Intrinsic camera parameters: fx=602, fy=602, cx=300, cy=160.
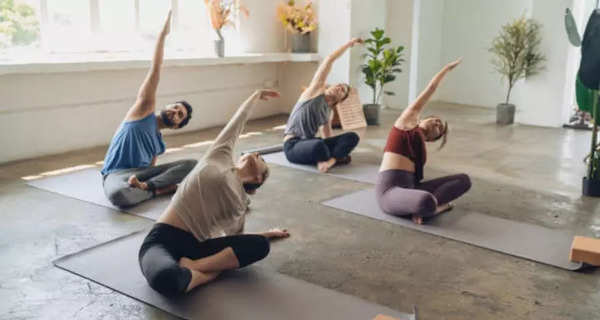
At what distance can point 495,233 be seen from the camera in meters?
3.60

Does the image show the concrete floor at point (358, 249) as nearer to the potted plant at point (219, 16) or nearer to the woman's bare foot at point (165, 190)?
the woman's bare foot at point (165, 190)

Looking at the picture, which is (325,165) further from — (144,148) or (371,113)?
(371,113)

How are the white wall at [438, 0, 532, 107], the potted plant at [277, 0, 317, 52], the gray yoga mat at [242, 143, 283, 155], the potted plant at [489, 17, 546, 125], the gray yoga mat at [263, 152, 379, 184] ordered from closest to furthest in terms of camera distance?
the gray yoga mat at [263, 152, 379, 184] < the gray yoga mat at [242, 143, 283, 155] < the potted plant at [489, 17, 546, 125] < the potted plant at [277, 0, 317, 52] < the white wall at [438, 0, 532, 107]

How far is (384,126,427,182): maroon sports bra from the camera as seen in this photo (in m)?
3.78

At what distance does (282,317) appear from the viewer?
8.11ft

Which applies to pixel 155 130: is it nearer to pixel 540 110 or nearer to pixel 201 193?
pixel 201 193

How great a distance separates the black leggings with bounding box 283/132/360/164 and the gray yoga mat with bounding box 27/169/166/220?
52.5 inches

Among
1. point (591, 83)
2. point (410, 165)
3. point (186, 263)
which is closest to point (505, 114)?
point (591, 83)

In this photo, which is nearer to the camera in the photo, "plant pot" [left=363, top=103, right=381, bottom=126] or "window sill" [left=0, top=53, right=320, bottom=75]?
"window sill" [left=0, top=53, right=320, bottom=75]

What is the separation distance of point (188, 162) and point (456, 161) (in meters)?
2.55

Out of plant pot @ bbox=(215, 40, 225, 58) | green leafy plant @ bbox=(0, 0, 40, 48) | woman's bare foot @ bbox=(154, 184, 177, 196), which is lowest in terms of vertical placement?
woman's bare foot @ bbox=(154, 184, 177, 196)

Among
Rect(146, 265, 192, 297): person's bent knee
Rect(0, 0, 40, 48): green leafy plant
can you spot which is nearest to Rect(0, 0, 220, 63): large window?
Rect(0, 0, 40, 48): green leafy plant

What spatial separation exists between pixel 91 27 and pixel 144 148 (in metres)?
2.26

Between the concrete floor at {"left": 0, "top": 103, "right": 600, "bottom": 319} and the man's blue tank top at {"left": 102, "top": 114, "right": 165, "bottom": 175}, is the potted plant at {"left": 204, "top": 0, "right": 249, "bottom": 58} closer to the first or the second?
the concrete floor at {"left": 0, "top": 103, "right": 600, "bottom": 319}
